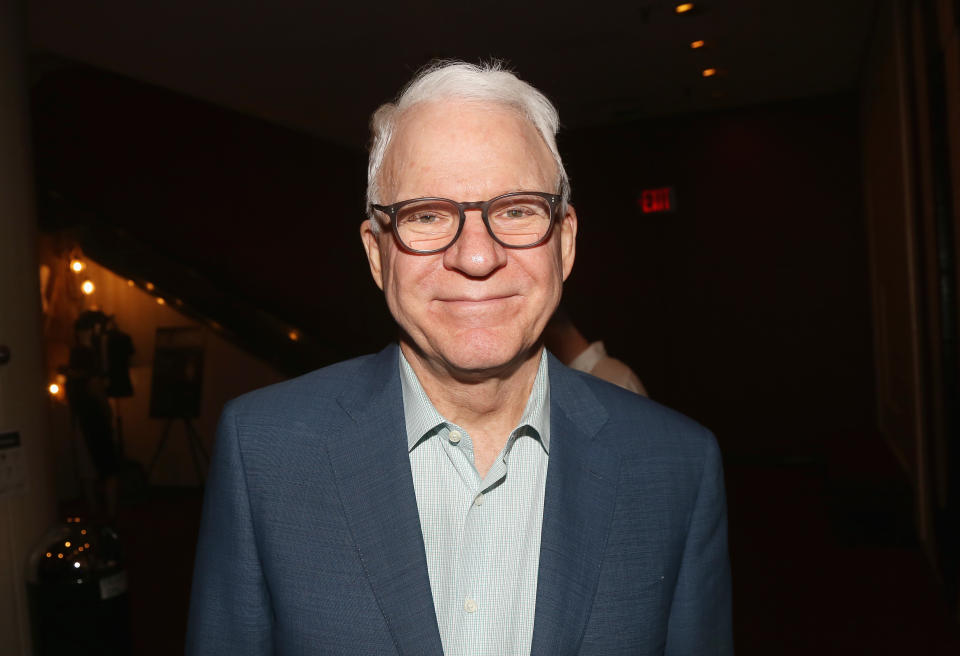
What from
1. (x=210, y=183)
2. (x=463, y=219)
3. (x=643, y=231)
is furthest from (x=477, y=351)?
(x=210, y=183)

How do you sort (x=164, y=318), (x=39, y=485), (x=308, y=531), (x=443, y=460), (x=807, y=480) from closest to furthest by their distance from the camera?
(x=308, y=531), (x=443, y=460), (x=39, y=485), (x=807, y=480), (x=164, y=318)

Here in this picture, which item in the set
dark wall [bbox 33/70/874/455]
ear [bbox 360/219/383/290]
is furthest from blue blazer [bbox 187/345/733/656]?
dark wall [bbox 33/70/874/455]

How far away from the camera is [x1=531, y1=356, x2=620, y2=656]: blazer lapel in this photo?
50.1 inches

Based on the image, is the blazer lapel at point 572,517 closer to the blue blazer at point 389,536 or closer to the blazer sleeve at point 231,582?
the blue blazer at point 389,536

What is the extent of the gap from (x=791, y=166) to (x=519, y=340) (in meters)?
8.30

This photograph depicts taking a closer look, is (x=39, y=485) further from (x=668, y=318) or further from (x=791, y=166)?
(x=791, y=166)

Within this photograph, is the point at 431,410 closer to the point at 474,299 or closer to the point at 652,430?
the point at 474,299

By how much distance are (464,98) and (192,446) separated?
25.3 feet

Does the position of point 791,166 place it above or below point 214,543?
above

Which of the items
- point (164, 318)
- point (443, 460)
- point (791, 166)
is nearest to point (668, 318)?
point (791, 166)

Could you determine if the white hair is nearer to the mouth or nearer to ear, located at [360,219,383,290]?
ear, located at [360,219,383,290]

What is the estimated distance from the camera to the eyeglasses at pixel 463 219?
4.17 ft

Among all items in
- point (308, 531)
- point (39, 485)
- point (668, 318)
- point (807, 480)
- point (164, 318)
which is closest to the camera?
point (308, 531)

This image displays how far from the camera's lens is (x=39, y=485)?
2736 mm
